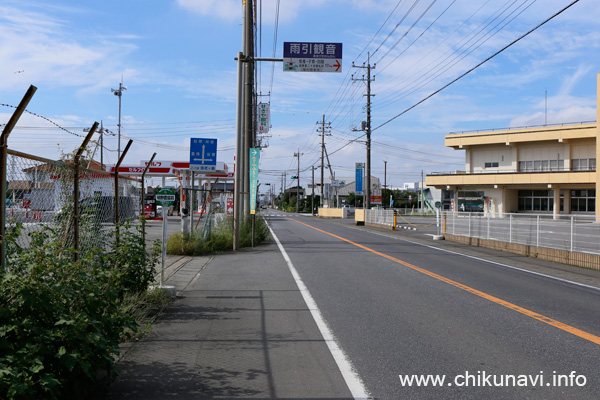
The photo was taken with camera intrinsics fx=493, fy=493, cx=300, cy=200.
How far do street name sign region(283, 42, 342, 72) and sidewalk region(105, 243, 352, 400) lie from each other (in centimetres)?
992

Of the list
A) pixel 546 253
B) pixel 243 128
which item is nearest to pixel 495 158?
pixel 546 253

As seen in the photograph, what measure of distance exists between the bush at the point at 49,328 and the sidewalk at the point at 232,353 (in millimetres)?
587

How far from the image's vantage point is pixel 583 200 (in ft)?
165

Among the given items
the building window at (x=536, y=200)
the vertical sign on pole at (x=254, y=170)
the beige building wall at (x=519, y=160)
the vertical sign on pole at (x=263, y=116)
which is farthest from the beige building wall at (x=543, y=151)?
the vertical sign on pole at (x=254, y=170)

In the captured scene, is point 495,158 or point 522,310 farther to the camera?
point 495,158

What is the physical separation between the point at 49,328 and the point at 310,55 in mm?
14763

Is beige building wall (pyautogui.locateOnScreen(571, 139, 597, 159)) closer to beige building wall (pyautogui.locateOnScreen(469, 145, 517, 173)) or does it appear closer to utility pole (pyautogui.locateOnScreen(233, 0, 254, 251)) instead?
beige building wall (pyautogui.locateOnScreen(469, 145, 517, 173))

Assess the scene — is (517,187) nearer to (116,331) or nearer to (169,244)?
(169,244)

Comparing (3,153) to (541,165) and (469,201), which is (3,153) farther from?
(469,201)

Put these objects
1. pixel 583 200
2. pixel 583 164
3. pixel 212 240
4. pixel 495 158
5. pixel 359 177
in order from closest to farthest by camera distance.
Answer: pixel 212 240 < pixel 583 164 < pixel 583 200 < pixel 359 177 < pixel 495 158

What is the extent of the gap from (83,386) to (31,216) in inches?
80.0

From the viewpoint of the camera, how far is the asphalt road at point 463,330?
473cm

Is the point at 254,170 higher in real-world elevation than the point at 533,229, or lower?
higher

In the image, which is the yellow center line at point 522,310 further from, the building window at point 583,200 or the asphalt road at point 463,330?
the building window at point 583,200
